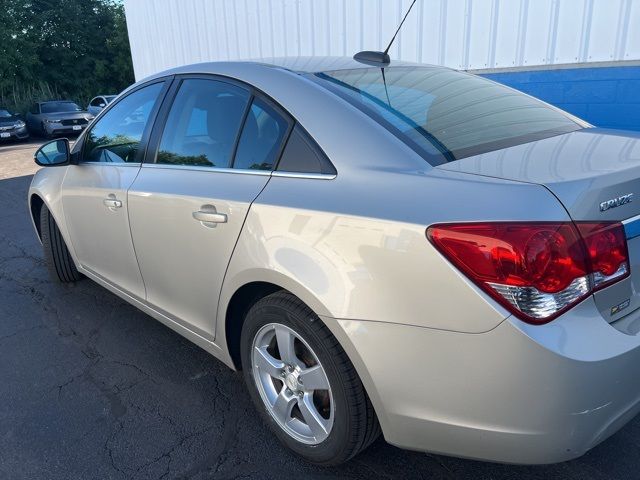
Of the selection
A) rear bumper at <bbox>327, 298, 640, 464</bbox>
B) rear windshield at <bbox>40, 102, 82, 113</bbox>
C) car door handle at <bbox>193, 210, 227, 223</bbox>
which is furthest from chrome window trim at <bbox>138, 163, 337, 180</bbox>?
rear windshield at <bbox>40, 102, 82, 113</bbox>

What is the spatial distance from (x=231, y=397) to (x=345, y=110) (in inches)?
62.2

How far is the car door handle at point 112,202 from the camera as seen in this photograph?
2.88 metres

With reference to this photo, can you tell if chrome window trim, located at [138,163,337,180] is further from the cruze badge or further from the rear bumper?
the cruze badge

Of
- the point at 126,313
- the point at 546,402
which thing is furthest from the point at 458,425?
the point at 126,313

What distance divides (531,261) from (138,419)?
1999mm

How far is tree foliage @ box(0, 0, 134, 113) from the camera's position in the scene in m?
30.0

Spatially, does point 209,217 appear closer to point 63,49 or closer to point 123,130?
point 123,130

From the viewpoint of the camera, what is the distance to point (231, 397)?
268 centimetres

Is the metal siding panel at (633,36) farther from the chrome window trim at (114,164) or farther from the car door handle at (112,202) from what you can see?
the car door handle at (112,202)

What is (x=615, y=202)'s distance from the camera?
1.56 meters

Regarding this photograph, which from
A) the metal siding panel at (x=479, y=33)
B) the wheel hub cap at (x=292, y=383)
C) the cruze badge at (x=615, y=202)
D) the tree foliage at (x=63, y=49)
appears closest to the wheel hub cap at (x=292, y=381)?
the wheel hub cap at (x=292, y=383)

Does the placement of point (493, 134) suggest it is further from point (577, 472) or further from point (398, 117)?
point (577, 472)

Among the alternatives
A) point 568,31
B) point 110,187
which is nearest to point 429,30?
point 568,31

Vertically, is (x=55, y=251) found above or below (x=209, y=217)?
below
